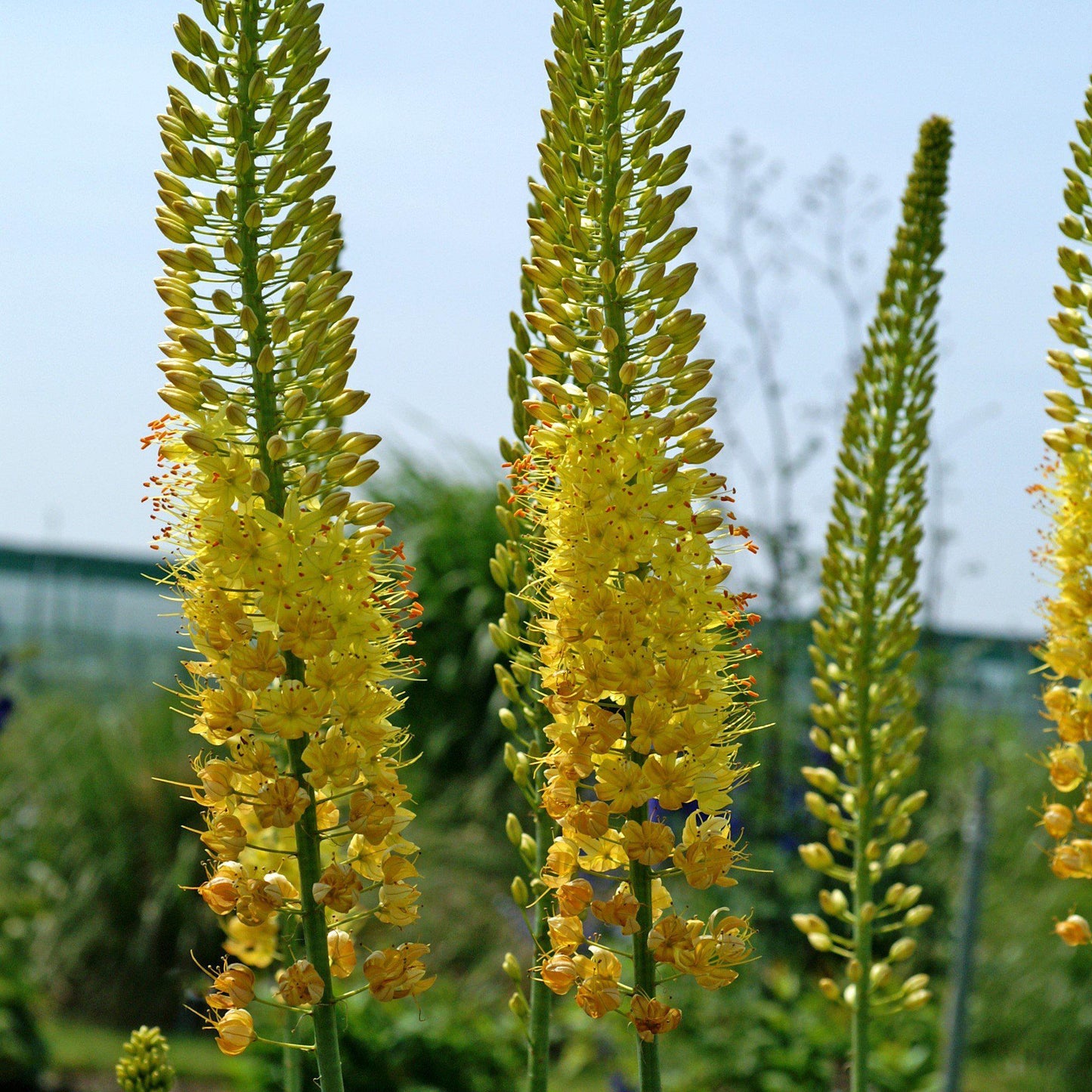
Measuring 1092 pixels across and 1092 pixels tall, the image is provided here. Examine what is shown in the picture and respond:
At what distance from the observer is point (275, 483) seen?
8.11 ft

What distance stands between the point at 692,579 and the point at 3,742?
8.81 m

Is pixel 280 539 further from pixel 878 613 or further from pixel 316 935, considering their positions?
pixel 878 613

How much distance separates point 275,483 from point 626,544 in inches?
27.2

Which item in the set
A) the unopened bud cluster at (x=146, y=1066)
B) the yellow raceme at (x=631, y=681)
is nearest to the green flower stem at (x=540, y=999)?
the yellow raceme at (x=631, y=681)

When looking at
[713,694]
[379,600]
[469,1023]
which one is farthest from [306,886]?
[469,1023]

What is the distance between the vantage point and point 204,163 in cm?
251

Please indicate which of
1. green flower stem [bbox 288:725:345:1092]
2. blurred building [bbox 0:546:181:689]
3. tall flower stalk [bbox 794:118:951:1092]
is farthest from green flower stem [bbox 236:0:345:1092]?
blurred building [bbox 0:546:181:689]

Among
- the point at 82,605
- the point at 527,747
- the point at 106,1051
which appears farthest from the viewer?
the point at 82,605

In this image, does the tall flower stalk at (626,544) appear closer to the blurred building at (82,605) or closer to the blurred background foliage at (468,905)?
the blurred background foliage at (468,905)

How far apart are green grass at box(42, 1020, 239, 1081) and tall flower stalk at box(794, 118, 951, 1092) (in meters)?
4.78

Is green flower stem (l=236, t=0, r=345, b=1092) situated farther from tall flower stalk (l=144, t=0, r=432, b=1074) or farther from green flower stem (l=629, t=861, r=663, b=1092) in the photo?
green flower stem (l=629, t=861, r=663, b=1092)

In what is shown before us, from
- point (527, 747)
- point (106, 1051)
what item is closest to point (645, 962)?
point (527, 747)

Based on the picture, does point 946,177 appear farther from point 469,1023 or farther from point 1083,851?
point 469,1023

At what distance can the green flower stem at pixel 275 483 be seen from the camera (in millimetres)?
2398
